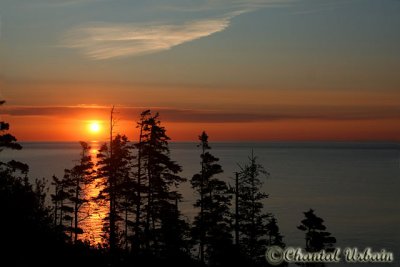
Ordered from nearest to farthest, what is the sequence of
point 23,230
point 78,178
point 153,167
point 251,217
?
1. point 23,230
2. point 153,167
3. point 251,217
4. point 78,178

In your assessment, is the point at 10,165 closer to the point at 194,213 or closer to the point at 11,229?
the point at 11,229

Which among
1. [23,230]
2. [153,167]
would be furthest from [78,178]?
[23,230]

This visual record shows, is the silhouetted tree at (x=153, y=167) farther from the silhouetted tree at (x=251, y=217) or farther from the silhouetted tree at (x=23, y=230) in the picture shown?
the silhouetted tree at (x=23, y=230)

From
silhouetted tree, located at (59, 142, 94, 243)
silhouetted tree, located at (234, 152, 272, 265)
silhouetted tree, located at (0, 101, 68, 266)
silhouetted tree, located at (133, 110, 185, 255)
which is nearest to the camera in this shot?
silhouetted tree, located at (0, 101, 68, 266)

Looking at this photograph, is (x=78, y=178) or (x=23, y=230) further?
(x=78, y=178)

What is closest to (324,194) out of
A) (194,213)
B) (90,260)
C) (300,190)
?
(300,190)

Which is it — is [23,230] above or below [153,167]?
below

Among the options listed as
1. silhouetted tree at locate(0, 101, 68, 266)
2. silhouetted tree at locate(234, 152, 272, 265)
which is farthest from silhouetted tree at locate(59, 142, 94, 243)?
silhouetted tree at locate(0, 101, 68, 266)

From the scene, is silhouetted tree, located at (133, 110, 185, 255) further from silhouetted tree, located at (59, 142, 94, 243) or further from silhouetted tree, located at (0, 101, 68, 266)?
silhouetted tree, located at (0, 101, 68, 266)

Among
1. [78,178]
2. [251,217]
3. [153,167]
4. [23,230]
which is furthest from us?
[78,178]

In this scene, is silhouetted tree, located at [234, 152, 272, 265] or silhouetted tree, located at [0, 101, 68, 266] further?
silhouetted tree, located at [234, 152, 272, 265]

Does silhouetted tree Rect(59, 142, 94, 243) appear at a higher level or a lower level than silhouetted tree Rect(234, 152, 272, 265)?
higher

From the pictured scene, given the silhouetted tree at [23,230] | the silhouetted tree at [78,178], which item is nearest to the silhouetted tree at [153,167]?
the silhouetted tree at [78,178]

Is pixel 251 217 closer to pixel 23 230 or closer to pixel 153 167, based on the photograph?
pixel 153 167
